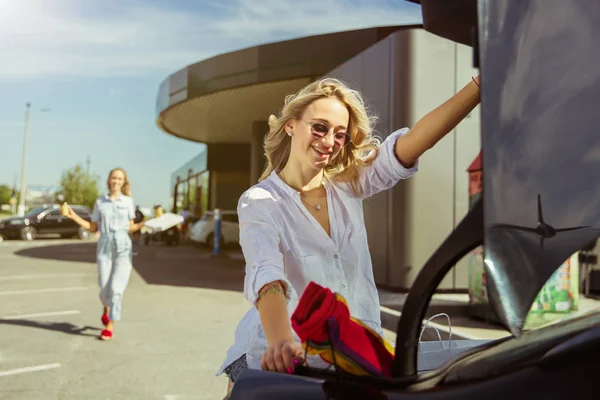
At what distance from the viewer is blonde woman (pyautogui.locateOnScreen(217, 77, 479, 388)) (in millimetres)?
1612

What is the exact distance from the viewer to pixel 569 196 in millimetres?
894

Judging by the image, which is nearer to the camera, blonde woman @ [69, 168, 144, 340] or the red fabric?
the red fabric

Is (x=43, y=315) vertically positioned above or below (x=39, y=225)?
below

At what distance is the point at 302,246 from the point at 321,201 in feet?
0.64

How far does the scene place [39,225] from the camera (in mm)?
28312

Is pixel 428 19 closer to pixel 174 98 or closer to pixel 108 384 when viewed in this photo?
pixel 108 384

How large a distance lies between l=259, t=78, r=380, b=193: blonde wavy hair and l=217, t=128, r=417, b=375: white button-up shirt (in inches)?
3.8

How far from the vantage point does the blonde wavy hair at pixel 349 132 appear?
1.84m

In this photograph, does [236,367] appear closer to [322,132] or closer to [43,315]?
[322,132]

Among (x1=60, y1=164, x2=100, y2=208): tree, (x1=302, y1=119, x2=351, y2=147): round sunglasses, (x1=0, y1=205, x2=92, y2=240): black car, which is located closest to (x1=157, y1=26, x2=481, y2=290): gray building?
(x1=302, y1=119, x2=351, y2=147): round sunglasses

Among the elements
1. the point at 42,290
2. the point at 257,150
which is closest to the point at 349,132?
the point at 42,290

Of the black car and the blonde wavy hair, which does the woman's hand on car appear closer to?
the blonde wavy hair

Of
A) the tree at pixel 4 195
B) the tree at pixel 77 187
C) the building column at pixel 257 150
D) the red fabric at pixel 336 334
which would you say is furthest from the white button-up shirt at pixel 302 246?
the tree at pixel 4 195

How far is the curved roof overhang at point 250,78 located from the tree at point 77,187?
50.1 meters
